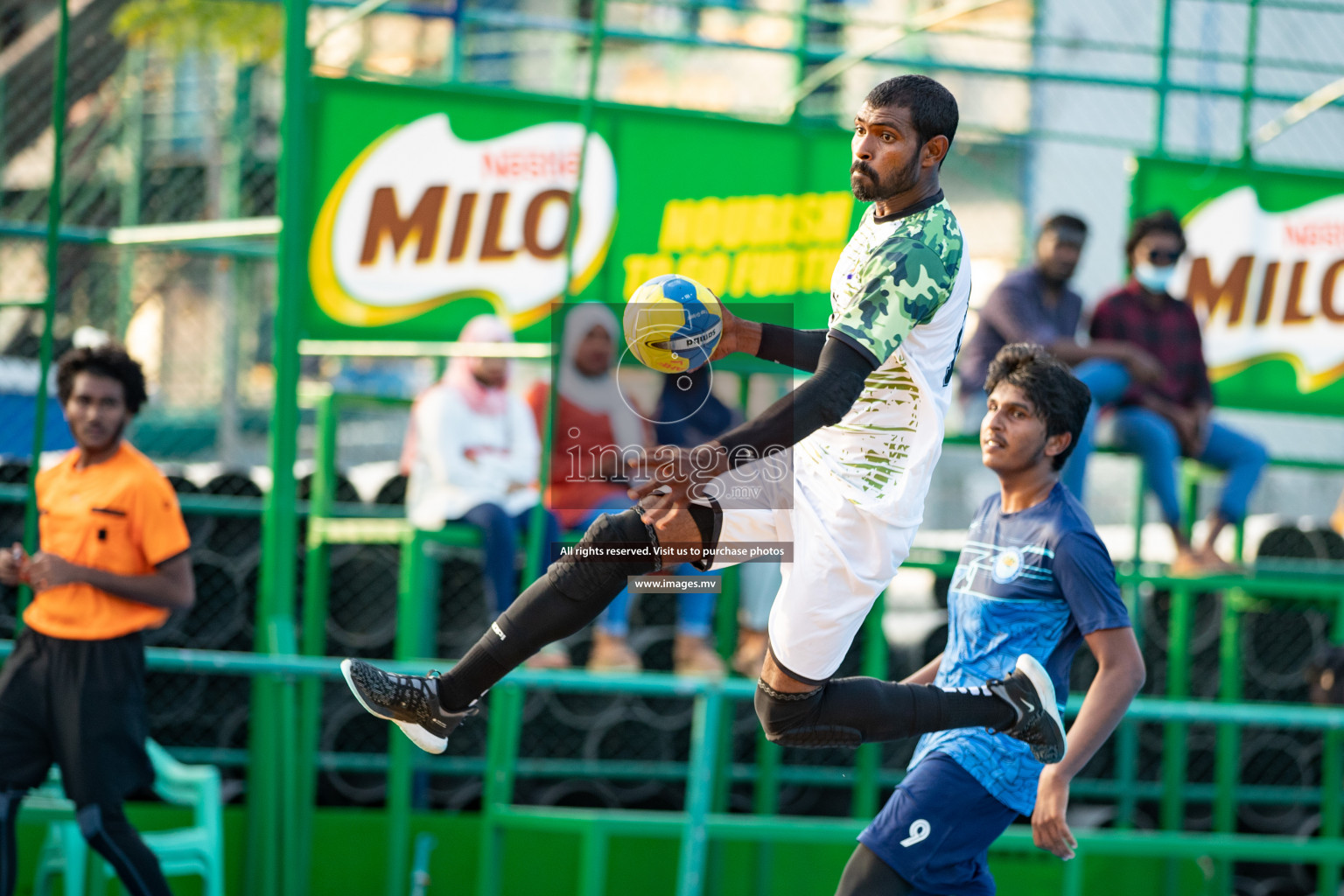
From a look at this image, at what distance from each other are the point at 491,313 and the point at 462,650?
5.18ft

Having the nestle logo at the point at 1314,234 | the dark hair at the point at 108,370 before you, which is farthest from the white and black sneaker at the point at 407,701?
the nestle logo at the point at 1314,234

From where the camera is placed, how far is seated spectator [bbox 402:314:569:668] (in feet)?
20.9

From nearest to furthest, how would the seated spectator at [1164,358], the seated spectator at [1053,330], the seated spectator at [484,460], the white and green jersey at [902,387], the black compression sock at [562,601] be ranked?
the white and green jersey at [902,387], the black compression sock at [562,601], the seated spectator at [484,460], the seated spectator at [1053,330], the seated spectator at [1164,358]

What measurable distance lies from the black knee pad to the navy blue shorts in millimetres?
222

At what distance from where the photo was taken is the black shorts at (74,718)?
16.8 feet

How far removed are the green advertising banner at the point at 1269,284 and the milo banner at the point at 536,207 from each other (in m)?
2.03

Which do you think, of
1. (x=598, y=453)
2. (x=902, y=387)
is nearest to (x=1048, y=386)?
(x=902, y=387)

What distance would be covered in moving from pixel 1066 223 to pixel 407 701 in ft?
13.9

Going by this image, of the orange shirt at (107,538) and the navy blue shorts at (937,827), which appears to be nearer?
the navy blue shorts at (937,827)

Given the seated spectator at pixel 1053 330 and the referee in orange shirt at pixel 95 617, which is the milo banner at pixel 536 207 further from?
the referee in orange shirt at pixel 95 617

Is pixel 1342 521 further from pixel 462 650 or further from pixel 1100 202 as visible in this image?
pixel 462 650

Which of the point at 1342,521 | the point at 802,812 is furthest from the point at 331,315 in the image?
the point at 1342,521

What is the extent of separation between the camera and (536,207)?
6.79 metres

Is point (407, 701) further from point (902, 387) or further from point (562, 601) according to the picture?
point (902, 387)
